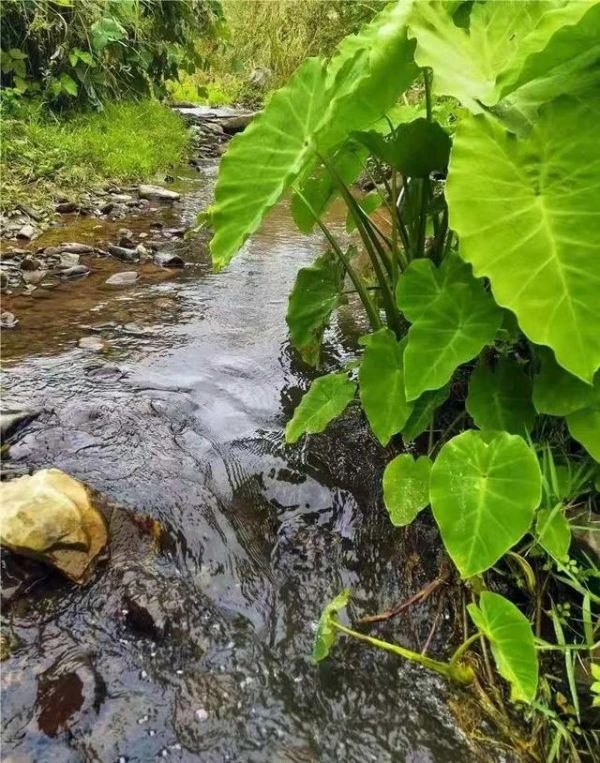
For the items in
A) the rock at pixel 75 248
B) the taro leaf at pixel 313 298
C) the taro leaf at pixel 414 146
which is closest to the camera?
the taro leaf at pixel 414 146

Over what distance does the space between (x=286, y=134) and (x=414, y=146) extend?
30cm

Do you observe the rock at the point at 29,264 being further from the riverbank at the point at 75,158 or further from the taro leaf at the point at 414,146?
the taro leaf at the point at 414,146

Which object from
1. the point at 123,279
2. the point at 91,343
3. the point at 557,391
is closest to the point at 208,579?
the point at 557,391

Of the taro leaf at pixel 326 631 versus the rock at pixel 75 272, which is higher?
the taro leaf at pixel 326 631

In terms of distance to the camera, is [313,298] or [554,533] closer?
[554,533]

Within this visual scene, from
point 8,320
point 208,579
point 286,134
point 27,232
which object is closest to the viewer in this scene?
point 286,134

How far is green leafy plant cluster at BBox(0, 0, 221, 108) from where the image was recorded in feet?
15.0

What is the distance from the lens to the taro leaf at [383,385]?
1458mm

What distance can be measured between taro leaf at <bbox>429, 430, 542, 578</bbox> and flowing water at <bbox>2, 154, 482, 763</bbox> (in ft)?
1.21

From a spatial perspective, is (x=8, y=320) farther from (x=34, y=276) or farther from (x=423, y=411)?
(x=423, y=411)

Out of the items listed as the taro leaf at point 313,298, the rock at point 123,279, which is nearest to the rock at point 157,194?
the rock at point 123,279

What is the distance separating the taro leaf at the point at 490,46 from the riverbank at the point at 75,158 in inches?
117

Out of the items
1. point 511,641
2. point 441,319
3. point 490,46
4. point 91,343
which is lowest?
point 91,343

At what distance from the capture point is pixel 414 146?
4.68ft
